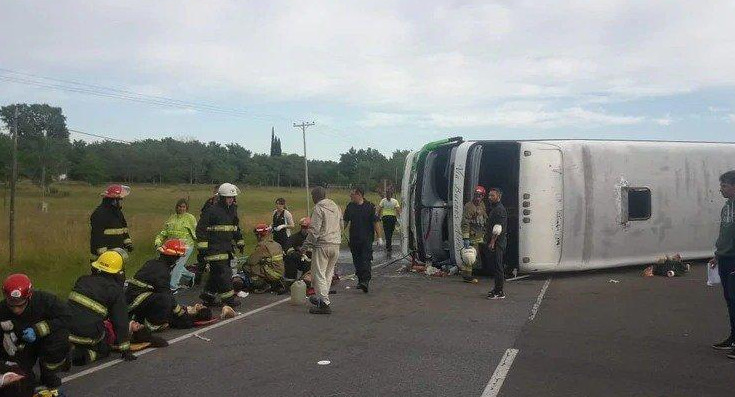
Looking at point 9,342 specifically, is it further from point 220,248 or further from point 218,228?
point 218,228

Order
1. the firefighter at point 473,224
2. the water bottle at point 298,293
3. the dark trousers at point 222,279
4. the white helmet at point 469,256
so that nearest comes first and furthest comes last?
the dark trousers at point 222,279 → the water bottle at point 298,293 → the white helmet at point 469,256 → the firefighter at point 473,224

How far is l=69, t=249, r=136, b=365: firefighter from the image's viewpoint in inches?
223

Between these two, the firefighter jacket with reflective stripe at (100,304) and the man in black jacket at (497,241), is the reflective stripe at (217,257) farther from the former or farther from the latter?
the man in black jacket at (497,241)

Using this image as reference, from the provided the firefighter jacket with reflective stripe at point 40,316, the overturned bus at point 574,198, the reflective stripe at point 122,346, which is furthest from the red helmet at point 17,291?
the overturned bus at point 574,198

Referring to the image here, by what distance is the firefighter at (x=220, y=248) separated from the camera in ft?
26.4

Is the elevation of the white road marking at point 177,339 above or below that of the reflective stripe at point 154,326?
below

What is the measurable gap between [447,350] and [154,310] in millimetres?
3143

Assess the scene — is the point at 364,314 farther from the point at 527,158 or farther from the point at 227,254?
the point at 527,158

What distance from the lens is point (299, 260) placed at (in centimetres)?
1023

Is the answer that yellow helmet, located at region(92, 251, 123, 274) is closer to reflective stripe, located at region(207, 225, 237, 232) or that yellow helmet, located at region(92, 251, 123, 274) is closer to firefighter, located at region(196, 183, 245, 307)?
firefighter, located at region(196, 183, 245, 307)

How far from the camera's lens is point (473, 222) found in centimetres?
1079

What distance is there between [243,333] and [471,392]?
3045 millimetres

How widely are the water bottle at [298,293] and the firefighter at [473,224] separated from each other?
128 inches

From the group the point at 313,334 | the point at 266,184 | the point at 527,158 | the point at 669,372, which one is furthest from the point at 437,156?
the point at 266,184
